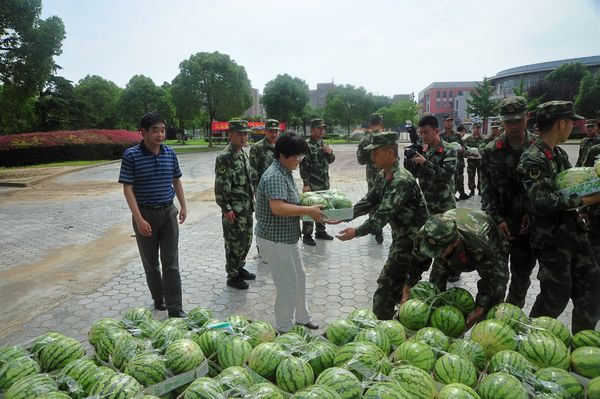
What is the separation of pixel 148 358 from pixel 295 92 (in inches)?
2352

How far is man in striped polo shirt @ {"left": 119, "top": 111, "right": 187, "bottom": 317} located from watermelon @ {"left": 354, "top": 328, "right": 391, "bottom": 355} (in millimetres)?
2627

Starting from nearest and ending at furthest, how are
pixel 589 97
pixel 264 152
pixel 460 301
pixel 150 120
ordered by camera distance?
pixel 460 301 → pixel 150 120 → pixel 264 152 → pixel 589 97

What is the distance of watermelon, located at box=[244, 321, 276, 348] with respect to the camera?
251cm

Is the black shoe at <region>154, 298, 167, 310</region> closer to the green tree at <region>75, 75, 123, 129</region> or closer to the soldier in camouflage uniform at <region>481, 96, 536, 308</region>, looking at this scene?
the soldier in camouflage uniform at <region>481, 96, 536, 308</region>

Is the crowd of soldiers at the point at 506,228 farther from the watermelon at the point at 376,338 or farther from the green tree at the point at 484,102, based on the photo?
the green tree at the point at 484,102

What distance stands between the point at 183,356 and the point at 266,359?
18.3 inches

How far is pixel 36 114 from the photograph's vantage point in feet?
133

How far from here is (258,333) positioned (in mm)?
2541

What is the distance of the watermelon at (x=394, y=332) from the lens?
8.13 ft

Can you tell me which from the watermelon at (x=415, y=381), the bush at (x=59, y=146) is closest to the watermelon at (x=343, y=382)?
the watermelon at (x=415, y=381)

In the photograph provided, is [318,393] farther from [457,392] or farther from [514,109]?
[514,109]

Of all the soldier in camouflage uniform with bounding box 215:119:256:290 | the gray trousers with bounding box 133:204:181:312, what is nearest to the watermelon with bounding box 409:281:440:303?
the gray trousers with bounding box 133:204:181:312

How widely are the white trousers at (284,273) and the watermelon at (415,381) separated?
5.80 ft

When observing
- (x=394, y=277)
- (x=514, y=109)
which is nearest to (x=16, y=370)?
(x=394, y=277)
